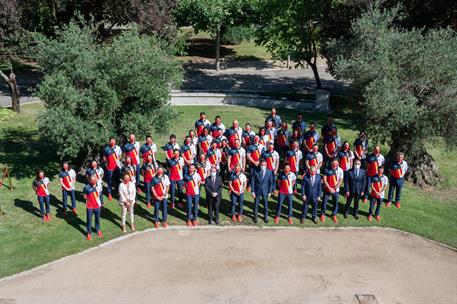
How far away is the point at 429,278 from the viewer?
12875mm

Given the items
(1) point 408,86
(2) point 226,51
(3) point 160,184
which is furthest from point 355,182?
(2) point 226,51

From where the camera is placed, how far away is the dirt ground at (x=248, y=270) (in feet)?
39.1

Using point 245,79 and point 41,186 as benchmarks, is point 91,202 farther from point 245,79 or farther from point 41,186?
point 245,79

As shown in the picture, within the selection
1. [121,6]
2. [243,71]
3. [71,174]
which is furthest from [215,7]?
[71,174]

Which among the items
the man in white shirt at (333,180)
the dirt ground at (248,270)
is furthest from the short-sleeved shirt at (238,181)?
the man in white shirt at (333,180)

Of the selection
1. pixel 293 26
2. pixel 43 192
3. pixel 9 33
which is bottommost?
pixel 43 192

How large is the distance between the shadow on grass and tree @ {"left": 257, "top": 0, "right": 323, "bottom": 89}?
573 inches

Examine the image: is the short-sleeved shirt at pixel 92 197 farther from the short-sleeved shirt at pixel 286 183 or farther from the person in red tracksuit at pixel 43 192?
the short-sleeved shirt at pixel 286 183

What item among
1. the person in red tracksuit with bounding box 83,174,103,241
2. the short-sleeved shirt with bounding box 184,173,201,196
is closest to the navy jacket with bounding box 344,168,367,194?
the short-sleeved shirt with bounding box 184,173,201,196

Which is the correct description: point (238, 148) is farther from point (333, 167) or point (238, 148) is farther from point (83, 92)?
point (83, 92)

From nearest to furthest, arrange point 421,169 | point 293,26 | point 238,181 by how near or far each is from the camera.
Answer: point 238,181, point 421,169, point 293,26

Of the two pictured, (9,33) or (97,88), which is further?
(9,33)

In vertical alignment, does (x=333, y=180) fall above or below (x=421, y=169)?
above

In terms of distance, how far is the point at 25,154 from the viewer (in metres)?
20.0
